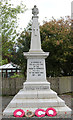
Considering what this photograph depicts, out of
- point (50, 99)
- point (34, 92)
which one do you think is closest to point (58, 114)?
point (50, 99)

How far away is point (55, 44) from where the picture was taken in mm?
17375

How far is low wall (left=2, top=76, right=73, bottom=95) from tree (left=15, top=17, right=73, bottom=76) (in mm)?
1692

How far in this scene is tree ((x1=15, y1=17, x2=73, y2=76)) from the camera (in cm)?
1761

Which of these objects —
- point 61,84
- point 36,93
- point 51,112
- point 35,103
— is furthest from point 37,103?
point 61,84

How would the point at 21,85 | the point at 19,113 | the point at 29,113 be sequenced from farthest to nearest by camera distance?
the point at 21,85, the point at 29,113, the point at 19,113

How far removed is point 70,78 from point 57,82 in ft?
6.92

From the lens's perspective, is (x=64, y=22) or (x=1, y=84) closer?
(x=1, y=84)

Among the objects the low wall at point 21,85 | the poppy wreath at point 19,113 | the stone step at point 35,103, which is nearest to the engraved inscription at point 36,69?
the stone step at point 35,103

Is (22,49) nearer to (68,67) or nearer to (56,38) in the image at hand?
(56,38)

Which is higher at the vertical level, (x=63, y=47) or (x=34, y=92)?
(x=63, y=47)

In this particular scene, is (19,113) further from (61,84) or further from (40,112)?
(61,84)

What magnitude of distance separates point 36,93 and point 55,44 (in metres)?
9.01

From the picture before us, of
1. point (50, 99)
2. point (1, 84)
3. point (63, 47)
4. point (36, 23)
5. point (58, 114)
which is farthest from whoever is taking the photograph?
point (63, 47)

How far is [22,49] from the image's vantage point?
18.8m
